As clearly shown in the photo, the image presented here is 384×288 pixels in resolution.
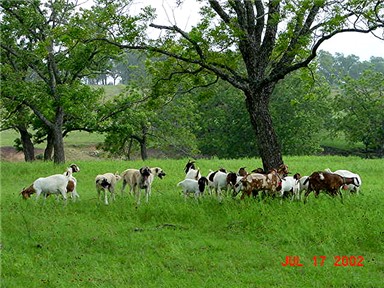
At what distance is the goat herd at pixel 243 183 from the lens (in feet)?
48.7

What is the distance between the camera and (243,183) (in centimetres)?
1483

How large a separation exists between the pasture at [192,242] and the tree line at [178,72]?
390cm

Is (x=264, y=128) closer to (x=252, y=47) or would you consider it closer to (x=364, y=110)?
(x=252, y=47)

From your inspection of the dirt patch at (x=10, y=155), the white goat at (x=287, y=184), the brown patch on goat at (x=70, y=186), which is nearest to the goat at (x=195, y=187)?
the white goat at (x=287, y=184)

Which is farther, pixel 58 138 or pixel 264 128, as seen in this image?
pixel 58 138

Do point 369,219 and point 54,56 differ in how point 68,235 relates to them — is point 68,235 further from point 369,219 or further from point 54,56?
point 54,56

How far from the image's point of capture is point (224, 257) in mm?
10594

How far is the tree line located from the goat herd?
1.43 m

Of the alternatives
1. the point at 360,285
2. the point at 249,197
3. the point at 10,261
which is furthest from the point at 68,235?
the point at 360,285

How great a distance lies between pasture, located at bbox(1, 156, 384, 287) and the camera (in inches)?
371

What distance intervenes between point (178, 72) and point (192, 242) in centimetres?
811

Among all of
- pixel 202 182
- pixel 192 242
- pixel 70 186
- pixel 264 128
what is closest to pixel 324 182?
pixel 264 128
